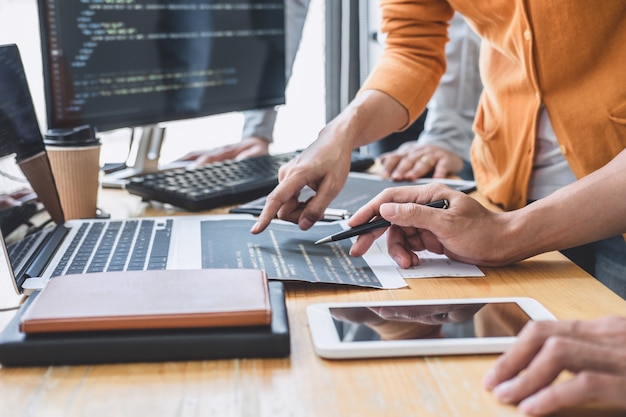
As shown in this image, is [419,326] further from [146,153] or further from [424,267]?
[146,153]

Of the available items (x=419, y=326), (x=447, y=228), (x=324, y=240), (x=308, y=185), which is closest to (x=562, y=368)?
(x=419, y=326)

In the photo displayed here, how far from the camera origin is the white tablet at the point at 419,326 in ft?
2.26

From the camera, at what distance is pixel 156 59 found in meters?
1.42

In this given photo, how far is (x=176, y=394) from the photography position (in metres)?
0.63

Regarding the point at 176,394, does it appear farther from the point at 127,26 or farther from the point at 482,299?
the point at 127,26

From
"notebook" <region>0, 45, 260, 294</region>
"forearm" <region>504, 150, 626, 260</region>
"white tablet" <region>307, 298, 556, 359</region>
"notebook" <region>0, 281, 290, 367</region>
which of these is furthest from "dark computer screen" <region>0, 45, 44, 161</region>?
"forearm" <region>504, 150, 626, 260</region>

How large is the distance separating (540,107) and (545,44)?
0.11m

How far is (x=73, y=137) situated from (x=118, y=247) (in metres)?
0.29

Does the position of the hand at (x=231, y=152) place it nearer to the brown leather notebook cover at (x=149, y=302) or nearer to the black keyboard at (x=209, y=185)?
the black keyboard at (x=209, y=185)

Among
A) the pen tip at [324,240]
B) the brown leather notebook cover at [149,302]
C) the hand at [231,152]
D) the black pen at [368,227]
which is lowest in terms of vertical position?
the hand at [231,152]

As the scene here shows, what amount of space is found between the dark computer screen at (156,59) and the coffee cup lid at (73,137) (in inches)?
3.0

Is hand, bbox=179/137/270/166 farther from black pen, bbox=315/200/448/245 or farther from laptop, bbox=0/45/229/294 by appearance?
black pen, bbox=315/200/448/245

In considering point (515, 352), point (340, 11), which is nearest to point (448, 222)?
point (515, 352)

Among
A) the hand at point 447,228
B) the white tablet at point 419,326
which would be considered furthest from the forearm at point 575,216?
the white tablet at point 419,326
